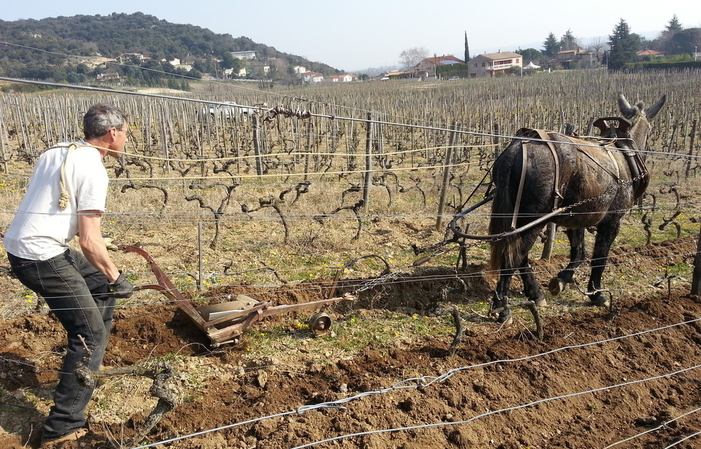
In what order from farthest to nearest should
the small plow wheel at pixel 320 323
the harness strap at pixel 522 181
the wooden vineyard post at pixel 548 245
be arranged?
the wooden vineyard post at pixel 548 245, the harness strap at pixel 522 181, the small plow wheel at pixel 320 323

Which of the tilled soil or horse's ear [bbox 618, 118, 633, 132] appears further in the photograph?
horse's ear [bbox 618, 118, 633, 132]

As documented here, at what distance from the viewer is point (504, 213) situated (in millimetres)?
5410

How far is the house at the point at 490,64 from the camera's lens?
72.5 metres

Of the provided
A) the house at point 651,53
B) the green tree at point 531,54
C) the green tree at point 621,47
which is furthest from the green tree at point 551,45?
the green tree at point 621,47

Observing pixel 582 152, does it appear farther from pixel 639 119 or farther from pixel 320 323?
pixel 320 323

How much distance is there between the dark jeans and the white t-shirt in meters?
0.10

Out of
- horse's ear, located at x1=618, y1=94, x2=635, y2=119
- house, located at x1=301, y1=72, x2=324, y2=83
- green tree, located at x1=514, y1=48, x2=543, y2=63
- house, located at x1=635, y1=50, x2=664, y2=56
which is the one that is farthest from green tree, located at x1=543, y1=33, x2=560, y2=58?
horse's ear, located at x1=618, y1=94, x2=635, y2=119

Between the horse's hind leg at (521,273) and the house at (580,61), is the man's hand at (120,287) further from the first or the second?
the house at (580,61)

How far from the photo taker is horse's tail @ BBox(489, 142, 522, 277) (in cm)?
539

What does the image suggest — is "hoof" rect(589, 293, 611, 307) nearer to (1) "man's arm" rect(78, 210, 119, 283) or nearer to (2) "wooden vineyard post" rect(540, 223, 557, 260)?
(2) "wooden vineyard post" rect(540, 223, 557, 260)

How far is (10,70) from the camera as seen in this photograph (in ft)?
97.3

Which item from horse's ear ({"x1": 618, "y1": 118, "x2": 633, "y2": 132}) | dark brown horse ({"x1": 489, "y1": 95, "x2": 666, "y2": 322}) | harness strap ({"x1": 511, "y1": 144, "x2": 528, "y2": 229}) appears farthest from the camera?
horse's ear ({"x1": 618, "y1": 118, "x2": 633, "y2": 132})

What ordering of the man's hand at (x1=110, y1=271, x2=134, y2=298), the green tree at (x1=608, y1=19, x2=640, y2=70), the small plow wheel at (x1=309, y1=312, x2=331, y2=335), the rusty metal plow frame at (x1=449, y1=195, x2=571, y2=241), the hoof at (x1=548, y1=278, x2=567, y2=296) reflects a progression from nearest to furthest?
the man's hand at (x1=110, y1=271, x2=134, y2=298)
the small plow wheel at (x1=309, y1=312, x2=331, y2=335)
the rusty metal plow frame at (x1=449, y1=195, x2=571, y2=241)
the hoof at (x1=548, y1=278, x2=567, y2=296)
the green tree at (x1=608, y1=19, x2=640, y2=70)

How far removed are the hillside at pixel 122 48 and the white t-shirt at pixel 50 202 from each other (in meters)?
28.8
